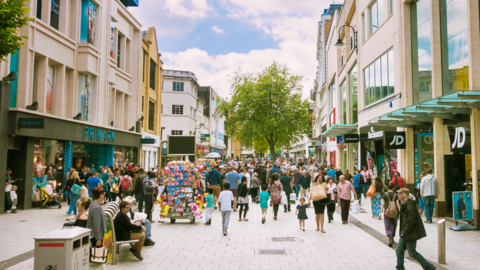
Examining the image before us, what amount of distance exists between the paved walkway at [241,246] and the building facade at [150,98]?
1797 cm

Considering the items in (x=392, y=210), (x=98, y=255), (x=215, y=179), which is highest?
(x=215, y=179)

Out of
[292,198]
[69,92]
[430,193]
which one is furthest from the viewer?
[69,92]

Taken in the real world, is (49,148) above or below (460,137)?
below

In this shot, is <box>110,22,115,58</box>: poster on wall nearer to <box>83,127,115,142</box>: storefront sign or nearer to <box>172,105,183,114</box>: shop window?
<box>83,127,115,142</box>: storefront sign

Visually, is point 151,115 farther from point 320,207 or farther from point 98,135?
point 320,207

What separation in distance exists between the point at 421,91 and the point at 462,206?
19.9ft

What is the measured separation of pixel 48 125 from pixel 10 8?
941cm

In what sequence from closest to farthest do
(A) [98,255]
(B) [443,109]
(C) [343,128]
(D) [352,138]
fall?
(A) [98,255] → (B) [443,109] → (D) [352,138] → (C) [343,128]

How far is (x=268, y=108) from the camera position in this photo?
42875 millimetres

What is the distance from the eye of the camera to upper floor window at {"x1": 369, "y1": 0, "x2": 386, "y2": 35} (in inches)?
773

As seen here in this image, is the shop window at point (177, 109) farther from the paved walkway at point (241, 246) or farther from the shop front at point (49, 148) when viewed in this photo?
the paved walkway at point (241, 246)

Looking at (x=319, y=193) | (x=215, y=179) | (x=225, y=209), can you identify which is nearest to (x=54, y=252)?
(x=225, y=209)

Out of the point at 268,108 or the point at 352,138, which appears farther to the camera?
the point at 268,108

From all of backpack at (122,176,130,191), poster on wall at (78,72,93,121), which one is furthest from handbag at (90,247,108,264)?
poster on wall at (78,72,93,121)
